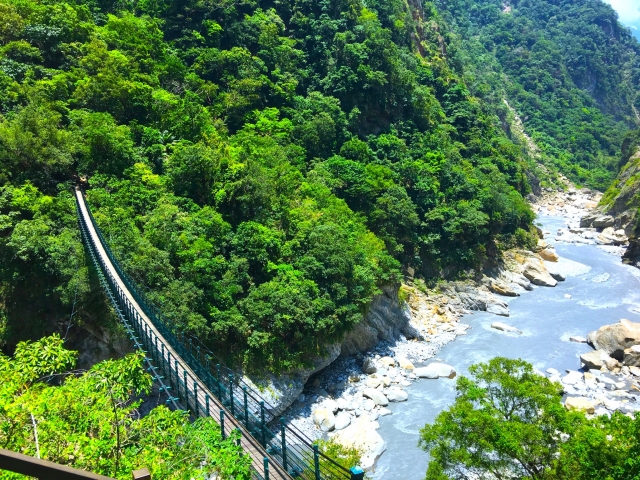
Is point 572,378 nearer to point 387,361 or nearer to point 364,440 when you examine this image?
point 387,361

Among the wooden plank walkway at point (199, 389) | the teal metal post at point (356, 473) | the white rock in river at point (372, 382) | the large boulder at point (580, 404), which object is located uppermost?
the teal metal post at point (356, 473)

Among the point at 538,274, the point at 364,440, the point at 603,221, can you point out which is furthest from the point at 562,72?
the point at 364,440

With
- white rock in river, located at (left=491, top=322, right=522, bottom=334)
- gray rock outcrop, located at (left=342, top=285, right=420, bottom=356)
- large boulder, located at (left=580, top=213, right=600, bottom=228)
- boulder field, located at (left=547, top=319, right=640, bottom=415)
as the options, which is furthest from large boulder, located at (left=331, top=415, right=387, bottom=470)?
large boulder, located at (left=580, top=213, right=600, bottom=228)

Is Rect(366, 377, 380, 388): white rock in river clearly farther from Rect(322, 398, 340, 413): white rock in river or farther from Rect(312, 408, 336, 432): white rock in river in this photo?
Rect(312, 408, 336, 432): white rock in river

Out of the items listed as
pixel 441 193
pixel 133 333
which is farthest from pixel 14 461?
pixel 441 193

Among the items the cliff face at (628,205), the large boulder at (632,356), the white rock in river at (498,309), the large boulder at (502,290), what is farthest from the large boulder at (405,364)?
the cliff face at (628,205)

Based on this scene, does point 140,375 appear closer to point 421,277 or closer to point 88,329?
point 88,329

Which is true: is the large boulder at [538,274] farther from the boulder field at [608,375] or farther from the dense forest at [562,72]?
the dense forest at [562,72]
